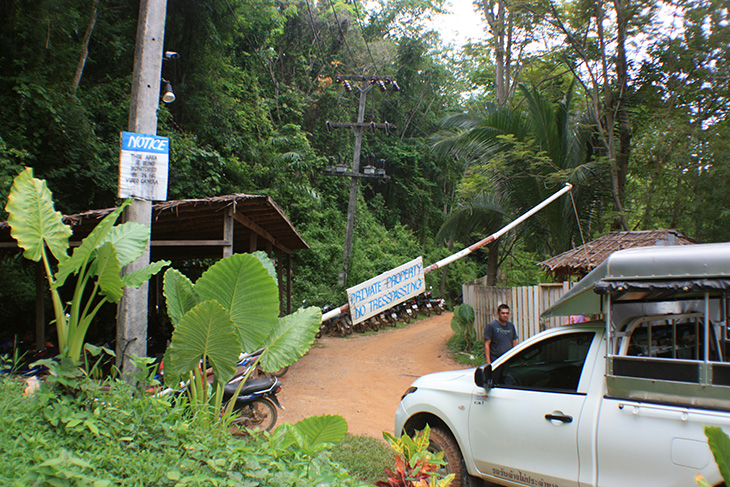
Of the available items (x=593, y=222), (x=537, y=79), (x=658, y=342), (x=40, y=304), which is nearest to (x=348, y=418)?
(x=658, y=342)

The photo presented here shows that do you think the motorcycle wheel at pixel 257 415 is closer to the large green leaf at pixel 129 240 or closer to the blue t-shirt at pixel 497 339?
the large green leaf at pixel 129 240

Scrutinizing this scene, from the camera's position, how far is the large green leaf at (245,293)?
391cm

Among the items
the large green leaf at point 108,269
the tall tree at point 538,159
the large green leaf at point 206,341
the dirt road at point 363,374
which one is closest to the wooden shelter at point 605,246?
the tall tree at point 538,159

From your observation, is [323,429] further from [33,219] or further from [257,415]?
[257,415]

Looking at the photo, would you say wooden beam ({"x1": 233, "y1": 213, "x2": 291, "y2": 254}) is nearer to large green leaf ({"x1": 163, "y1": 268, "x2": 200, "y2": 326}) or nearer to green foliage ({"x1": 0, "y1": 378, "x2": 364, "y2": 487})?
large green leaf ({"x1": 163, "y1": 268, "x2": 200, "y2": 326})

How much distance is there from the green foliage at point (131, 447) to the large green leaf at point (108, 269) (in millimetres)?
780

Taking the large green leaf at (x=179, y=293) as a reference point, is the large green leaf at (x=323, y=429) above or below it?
below

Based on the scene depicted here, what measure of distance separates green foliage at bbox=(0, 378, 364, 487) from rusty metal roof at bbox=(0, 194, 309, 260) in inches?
152

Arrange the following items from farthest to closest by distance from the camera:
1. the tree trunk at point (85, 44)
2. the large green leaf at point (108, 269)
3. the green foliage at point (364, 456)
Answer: the tree trunk at point (85, 44) < the green foliage at point (364, 456) < the large green leaf at point (108, 269)

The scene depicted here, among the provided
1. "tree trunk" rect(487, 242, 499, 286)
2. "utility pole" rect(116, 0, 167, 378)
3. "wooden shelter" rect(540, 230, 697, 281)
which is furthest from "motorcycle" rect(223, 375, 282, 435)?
"tree trunk" rect(487, 242, 499, 286)

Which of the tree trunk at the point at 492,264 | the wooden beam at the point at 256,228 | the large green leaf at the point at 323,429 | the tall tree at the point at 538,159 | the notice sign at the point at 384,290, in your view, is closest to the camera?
the large green leaf at the point at 323,429

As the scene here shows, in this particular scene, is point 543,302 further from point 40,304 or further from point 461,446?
point 40,304

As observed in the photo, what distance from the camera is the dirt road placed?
7.63 metres

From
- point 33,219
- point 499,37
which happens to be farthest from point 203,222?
point 499,37
